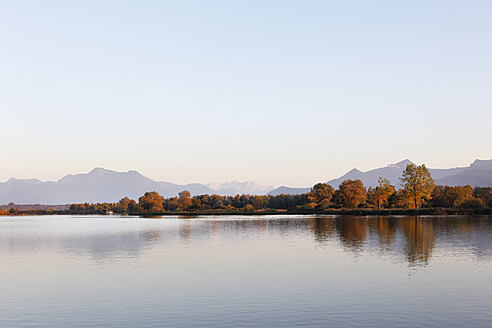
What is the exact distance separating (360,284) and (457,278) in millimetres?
9117

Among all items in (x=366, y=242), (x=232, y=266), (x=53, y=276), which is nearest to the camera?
(x=53, y=276)

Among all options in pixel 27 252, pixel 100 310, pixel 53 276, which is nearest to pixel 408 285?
pixel 100 310

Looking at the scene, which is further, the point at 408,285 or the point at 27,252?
the point at 27,252

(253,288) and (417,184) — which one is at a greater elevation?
(417,184)

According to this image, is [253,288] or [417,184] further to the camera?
[417,184]

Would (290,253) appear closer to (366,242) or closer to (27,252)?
(366,242)

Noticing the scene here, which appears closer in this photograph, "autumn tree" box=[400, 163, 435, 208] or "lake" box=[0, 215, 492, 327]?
"lake" box=[0, 215, 492, 327]

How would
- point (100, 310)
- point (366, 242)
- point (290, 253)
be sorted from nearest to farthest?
point (100, 310) < point (290, 253) < point (366, 242)

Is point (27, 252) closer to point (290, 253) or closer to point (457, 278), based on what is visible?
point (290, 253)

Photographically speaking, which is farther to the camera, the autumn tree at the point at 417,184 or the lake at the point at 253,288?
the autumn tree at the point at 417,184

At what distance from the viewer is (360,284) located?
3522 centimetres

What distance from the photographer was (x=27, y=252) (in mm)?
63500

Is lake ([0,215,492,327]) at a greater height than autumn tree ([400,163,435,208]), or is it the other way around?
autumn tree ([400,163,435,208])

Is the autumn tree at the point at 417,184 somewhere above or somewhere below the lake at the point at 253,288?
above
